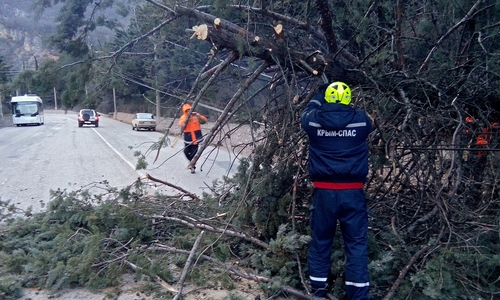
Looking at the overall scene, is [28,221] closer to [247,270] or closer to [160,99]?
[160,99]

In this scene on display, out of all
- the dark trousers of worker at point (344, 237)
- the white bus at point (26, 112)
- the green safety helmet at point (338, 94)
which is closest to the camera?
the dark trousers of worker at point (344, 237)

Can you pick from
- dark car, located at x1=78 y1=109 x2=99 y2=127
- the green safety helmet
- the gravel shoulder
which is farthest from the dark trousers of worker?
dark car, located at x1=78 y1=109 x2=99 y2=127

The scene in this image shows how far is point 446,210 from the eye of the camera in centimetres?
488

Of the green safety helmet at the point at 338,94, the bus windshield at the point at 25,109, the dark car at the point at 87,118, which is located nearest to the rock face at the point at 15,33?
the bus windshield at the point at 25,109

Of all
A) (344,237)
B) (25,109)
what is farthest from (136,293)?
(25,109)

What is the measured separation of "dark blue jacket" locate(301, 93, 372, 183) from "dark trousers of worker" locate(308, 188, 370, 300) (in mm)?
155

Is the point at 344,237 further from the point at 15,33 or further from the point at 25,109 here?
the point at 15,33

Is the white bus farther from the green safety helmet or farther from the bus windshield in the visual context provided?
the green safety helmet

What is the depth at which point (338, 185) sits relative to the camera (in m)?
4.37

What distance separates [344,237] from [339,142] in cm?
84

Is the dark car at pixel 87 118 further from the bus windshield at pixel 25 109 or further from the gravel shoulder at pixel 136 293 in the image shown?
the gravel shoulder at pixel 136 293

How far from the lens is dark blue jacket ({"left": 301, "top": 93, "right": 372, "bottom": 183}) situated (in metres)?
4.35

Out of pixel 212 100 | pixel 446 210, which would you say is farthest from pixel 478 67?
pixel 212 100

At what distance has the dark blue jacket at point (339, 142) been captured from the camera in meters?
4.35
